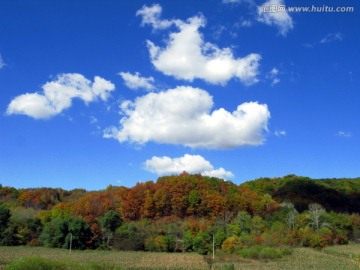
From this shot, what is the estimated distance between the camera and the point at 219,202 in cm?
9262

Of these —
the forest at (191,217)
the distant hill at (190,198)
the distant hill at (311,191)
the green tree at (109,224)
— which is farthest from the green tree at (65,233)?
the distant hill at (311,191)

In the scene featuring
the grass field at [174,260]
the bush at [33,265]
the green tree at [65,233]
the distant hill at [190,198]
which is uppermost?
the distant hill at [190,198]

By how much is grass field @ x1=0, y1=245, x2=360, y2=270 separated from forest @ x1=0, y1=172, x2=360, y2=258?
17.2 ft

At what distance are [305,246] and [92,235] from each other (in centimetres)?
3866

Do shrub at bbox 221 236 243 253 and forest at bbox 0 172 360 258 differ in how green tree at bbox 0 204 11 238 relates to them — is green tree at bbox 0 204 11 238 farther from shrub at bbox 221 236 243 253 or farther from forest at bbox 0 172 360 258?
shrub at bbox 221 236 243 253

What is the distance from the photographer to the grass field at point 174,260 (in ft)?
141

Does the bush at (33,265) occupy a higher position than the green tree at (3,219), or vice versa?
the green tree at (3,219)

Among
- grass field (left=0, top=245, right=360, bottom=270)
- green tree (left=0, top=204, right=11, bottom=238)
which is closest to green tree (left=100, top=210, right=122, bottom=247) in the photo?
grass field (left=0, top=245, right=360, bottom=270)

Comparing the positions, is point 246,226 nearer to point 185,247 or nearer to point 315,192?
point 185,247

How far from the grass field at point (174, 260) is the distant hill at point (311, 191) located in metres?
43.0

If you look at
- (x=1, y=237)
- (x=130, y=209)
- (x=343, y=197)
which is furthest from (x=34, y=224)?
(x=343, y=197)

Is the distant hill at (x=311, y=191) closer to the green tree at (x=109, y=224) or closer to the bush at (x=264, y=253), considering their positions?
the bush at (x=264, y=253)

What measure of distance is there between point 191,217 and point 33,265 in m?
63.8

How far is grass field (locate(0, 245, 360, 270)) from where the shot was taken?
43.1 meters
